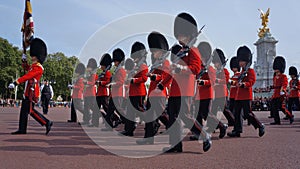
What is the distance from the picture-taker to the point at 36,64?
639 centimetres

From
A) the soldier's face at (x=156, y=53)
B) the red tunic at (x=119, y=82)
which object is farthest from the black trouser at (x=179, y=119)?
the red tunic at (x=119, y=82)

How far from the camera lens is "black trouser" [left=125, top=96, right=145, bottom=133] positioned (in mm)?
6422

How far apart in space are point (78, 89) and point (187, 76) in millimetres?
5464

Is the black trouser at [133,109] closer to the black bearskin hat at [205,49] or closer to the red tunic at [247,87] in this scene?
the black bearskin hat at [205,49]

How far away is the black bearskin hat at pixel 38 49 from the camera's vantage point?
6.83 meters

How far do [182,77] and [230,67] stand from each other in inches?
201

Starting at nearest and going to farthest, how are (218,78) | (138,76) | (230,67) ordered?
1. (138,76)
2. (218,78)
3. (230,67)

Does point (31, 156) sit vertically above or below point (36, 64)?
below

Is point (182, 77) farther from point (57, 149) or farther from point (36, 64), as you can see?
point (36, 64)

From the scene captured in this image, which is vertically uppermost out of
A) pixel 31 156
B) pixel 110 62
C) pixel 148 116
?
pixel 110 62

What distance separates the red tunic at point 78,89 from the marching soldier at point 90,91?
0.63m

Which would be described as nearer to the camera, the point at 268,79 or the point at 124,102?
the point at 124,102

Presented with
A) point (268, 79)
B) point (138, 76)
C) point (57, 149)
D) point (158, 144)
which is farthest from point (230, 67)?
point (268, 79)

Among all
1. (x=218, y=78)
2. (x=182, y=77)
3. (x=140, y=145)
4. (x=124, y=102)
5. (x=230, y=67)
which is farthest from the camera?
(x=230, y=67)
